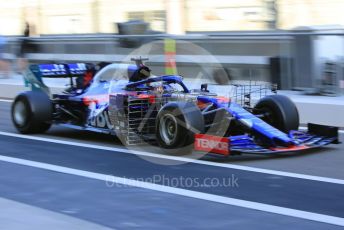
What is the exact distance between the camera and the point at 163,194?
21.1 feet

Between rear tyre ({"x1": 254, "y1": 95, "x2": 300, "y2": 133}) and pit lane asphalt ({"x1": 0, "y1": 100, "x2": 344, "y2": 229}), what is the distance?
58cm

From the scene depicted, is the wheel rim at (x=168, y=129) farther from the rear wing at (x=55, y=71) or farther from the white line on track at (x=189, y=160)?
the rear wing at (x=55, y=71)

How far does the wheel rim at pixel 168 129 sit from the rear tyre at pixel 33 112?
2.63 meters

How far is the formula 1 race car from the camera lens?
7.94m

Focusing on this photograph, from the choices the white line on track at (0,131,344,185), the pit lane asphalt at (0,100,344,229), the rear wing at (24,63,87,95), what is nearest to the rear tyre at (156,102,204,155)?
the white line on track at (0,131,344,185)

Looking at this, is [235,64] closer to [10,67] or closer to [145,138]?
[145,138]

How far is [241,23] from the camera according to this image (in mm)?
20469

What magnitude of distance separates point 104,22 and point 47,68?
14488 millimetres

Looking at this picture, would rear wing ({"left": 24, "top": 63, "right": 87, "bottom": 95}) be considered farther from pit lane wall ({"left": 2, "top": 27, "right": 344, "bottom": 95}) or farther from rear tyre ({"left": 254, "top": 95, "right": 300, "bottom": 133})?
rear tyre ({"left": 254, "top": 95, "right": 300, "bottom": 133})

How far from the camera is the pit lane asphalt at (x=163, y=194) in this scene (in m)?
5.59

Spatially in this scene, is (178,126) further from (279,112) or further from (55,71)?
(55,71)

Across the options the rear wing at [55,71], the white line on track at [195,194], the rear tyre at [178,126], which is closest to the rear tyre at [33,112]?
the rear wing at [55,71]

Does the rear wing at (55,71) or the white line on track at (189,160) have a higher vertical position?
the rear wing at (55,71)

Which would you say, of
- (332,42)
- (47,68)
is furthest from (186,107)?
(332,42)
